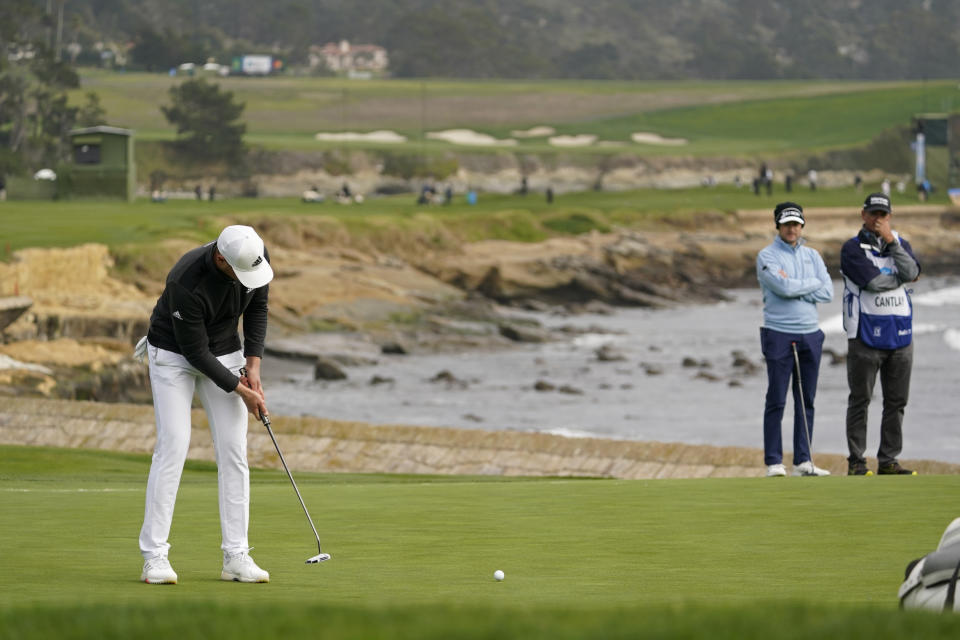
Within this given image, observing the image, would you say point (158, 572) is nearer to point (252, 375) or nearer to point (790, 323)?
point (252, 375)

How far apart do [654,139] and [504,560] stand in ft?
330

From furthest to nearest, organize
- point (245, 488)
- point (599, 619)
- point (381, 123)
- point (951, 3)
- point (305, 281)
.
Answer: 1. point (951, 3)
2. point (381, 123)
3. point (305, 281)
4. point (245, 488)
5. point (599, 619)

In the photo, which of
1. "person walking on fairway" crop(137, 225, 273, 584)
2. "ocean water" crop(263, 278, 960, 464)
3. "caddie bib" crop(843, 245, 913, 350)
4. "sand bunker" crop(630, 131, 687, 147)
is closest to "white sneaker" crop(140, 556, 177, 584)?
"person walking on fairway" crop(137, 225, 273, 584)

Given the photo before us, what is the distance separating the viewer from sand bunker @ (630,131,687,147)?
105438 mm

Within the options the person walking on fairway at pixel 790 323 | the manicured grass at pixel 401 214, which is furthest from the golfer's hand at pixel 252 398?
the manicured grass at pixel 401 214

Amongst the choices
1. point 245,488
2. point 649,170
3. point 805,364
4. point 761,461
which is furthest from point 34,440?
point 649,170

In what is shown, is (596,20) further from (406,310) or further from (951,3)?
(406,310)

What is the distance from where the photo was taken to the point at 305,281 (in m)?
46.8

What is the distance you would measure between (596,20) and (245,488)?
14518cm

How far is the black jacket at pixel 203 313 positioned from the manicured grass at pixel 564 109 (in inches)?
3155

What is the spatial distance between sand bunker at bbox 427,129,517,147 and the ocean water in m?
51.7

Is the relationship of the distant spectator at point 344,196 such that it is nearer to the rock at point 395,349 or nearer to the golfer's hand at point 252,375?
the rock at point 395,349

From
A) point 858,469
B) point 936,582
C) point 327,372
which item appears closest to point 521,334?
point 327,372

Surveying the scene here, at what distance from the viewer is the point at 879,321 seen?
38.1 feet
